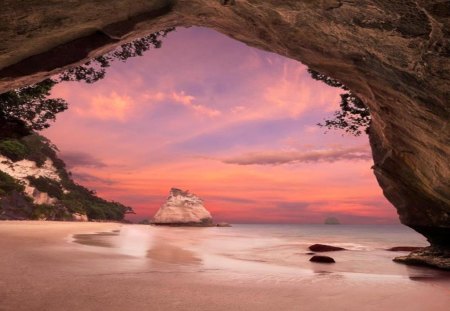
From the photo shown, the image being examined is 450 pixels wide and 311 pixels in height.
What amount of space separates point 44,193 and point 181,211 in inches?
1639

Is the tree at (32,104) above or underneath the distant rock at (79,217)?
above

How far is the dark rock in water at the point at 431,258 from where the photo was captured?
12102 mm

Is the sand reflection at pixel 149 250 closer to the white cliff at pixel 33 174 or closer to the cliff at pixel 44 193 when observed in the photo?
the cliff at pixel 44 193

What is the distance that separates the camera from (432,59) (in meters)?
5.24

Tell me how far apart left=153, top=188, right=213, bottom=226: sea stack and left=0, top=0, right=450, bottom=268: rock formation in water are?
91083 mm

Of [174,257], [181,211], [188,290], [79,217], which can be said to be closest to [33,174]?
[79,217]

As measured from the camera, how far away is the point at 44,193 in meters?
61.9

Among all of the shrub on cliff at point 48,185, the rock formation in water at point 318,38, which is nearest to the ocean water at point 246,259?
the rock formation in water at point 318,38

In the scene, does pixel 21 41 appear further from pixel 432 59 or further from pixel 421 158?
pixel 421 158

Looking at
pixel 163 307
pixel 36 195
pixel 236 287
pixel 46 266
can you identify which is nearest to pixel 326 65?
pixel 236 287

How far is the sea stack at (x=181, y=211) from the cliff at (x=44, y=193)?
16.7 m

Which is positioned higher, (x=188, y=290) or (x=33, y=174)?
(x=33, y=174)

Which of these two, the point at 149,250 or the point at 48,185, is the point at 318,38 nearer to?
the point at 149,250

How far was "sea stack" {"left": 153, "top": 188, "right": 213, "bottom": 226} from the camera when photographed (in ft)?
315
